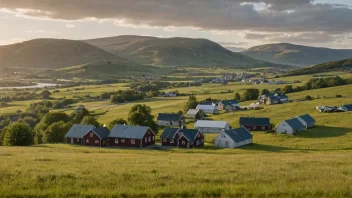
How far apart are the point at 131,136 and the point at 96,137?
799 centimetres

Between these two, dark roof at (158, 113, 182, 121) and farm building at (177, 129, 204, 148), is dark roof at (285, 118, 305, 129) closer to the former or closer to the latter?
farm building at (177, 129, 204, 148)

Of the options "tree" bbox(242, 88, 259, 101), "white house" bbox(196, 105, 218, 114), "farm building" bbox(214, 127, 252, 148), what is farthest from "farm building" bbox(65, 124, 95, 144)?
"tree" bbox(242, 88, 259, 101)

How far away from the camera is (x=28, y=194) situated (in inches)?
573

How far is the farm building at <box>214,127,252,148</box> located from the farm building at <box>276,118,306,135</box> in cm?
1389

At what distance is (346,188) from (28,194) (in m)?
12.9

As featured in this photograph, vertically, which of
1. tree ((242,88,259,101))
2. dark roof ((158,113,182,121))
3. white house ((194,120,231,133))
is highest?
Result: tree ((242,88,259,101))

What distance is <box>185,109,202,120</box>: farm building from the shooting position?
12816 centimetres

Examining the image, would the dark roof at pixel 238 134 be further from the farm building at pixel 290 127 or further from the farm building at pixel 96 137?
the farm building at pixel 96 137

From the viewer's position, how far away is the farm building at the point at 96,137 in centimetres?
8231

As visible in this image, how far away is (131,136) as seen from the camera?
8131cm

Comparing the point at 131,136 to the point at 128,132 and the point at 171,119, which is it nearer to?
the point at 128,132

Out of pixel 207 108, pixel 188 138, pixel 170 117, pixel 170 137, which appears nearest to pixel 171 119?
pixel 170 117

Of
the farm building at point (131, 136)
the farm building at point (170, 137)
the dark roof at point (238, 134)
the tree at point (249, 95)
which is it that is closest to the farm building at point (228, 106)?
the tree at point (249, 95)

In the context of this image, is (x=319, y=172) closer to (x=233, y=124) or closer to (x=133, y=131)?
(x=133, y=131)
